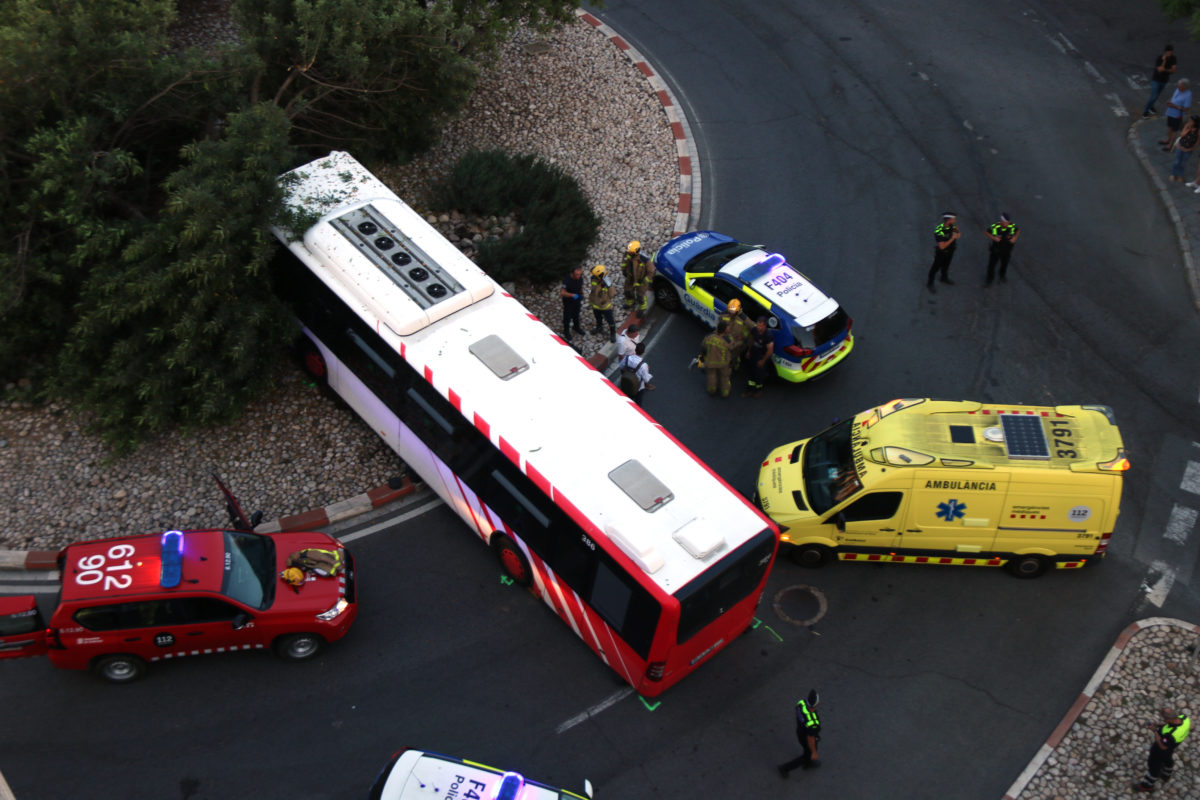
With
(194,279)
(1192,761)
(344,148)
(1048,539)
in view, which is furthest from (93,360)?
(1192,761)

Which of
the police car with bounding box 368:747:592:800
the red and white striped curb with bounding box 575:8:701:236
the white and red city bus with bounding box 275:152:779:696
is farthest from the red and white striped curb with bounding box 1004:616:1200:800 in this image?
the red and white striped curb with bounding box 575:8:701:236

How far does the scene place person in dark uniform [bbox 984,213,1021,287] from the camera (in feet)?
57.8

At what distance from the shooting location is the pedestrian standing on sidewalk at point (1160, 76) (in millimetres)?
21438

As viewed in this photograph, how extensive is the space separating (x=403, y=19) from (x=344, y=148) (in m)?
2.97

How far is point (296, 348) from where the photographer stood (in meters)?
15.7

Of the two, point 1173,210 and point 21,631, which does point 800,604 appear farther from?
point 1173,210

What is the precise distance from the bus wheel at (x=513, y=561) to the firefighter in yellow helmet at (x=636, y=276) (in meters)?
6.27

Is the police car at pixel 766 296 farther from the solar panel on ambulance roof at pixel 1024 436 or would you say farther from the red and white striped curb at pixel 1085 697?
the red and white striped curb at pixel 1085 697

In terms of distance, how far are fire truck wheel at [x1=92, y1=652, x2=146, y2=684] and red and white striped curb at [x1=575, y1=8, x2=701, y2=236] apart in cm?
1275

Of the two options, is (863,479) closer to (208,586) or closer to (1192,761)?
(1192,761)

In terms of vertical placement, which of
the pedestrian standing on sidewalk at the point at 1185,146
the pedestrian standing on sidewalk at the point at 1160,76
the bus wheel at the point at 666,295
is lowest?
the bus wheel at the point at 666,295

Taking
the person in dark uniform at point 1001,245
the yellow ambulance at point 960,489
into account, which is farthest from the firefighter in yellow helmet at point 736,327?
the person in dark uniform at point 1001,245

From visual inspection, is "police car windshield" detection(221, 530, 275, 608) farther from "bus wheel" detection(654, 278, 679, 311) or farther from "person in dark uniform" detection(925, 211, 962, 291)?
"person in dark uniform" detection(925, 211, 962, 291)

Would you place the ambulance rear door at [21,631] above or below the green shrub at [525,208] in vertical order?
below
